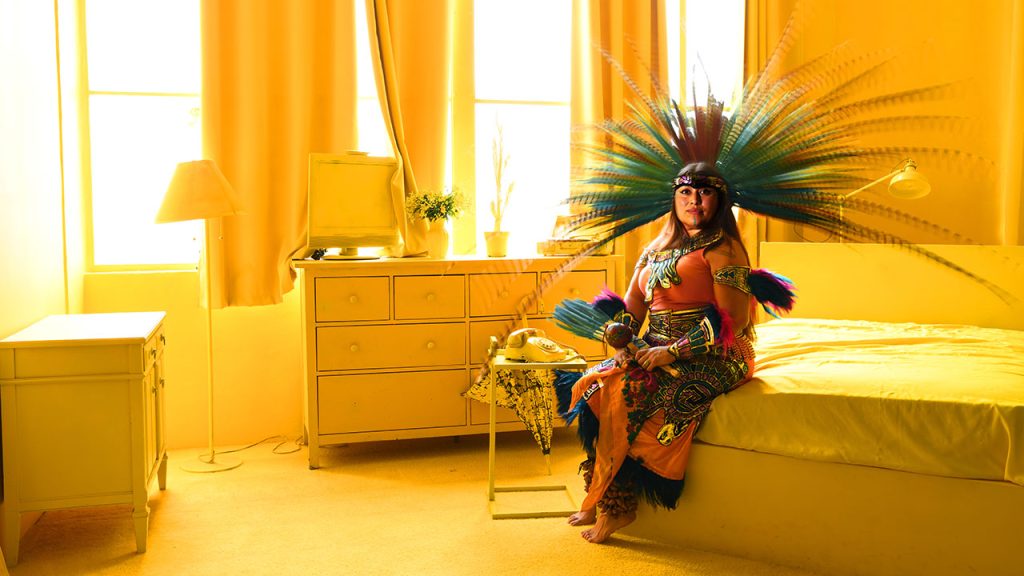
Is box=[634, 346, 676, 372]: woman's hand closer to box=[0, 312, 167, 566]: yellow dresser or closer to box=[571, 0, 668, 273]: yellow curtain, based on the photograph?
box=[0, 312, 167, 566]: yellow dresser

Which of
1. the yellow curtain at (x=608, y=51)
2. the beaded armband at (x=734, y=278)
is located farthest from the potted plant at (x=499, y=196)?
the beaded armband at (x=734, y=278)

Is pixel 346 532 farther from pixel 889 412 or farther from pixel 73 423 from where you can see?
pixel 889 412

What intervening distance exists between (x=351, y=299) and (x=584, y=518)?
1396 mm

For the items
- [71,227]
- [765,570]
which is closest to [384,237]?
[71,227]

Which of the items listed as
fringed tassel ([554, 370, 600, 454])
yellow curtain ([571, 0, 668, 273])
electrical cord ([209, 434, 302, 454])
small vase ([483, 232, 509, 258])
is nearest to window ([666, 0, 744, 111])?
yellow curtain ([571, 0, 668, 273])

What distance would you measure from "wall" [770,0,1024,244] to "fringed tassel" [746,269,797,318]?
6.64 ft

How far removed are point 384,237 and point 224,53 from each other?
112 cm

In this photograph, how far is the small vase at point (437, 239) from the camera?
387 cm

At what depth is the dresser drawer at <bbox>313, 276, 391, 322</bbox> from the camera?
3580 mm

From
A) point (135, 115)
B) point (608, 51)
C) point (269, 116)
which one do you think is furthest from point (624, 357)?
point (135, 115)

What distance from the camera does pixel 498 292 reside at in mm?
3775

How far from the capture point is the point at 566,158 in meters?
4.36

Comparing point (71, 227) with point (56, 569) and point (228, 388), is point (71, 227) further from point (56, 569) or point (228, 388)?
point (56, 569)

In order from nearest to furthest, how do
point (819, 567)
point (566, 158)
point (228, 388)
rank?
point (819, 567) < point (228, 388) < point (566, 158)
